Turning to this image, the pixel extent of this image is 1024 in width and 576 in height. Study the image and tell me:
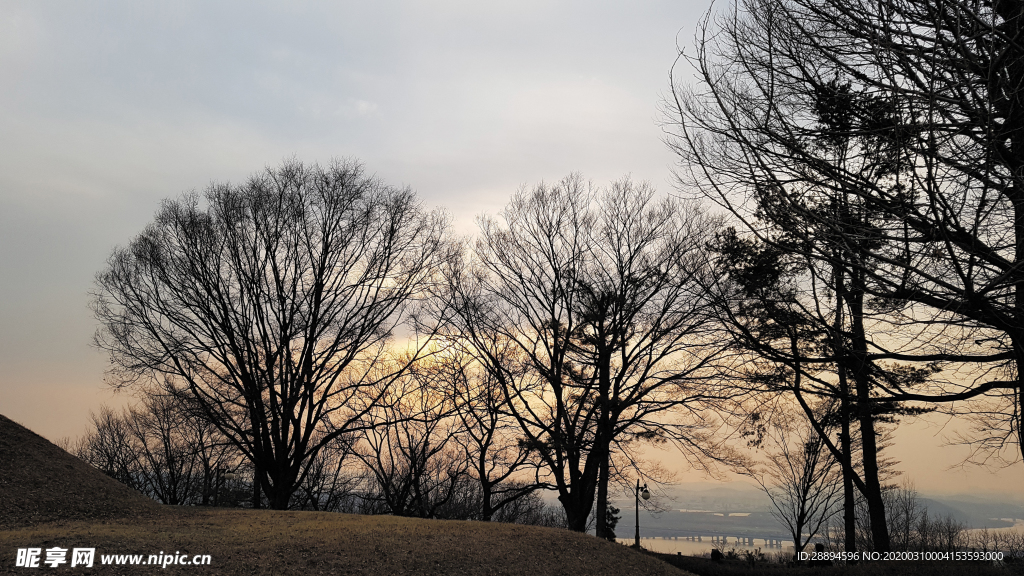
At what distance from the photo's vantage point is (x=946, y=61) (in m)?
5.48

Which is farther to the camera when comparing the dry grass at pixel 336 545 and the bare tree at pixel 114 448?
the bare tree at pixel 114 448

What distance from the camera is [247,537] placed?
38.9 feet

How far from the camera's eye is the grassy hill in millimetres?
10258

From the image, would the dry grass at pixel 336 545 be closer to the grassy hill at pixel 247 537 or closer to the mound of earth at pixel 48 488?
the grassy hill at pixel 247 537

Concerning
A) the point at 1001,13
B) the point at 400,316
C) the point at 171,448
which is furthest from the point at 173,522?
the point at 171,448

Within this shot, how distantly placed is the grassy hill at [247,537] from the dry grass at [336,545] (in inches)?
0.8

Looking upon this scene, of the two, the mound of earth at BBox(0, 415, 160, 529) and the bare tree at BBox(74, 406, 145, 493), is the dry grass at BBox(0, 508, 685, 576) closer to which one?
the mound of earth at BBox(0, 415, 160, 529)

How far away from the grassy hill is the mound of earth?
0.07ft

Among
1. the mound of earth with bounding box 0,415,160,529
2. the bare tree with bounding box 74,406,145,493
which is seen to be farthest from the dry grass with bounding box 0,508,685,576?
the bare tree with bounding box 74,406,145,493

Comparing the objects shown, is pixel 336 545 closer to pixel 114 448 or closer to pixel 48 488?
pixel 48 488

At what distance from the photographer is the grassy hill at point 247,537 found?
33.7 ft

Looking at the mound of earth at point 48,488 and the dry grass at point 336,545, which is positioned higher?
the mound of earth at point 48,488

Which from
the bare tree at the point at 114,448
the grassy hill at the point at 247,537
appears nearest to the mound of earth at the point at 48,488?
the grassy hill at the point at 247,537

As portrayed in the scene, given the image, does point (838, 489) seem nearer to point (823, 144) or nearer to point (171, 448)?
point (823, 144)
